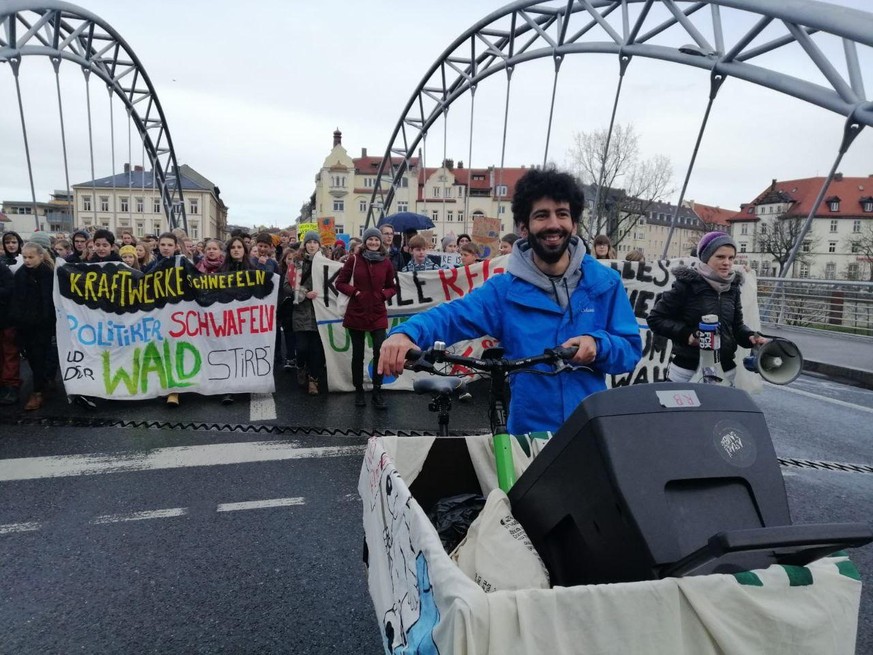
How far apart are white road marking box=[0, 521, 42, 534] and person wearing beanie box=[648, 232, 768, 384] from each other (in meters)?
4.65

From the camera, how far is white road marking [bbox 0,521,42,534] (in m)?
3.84

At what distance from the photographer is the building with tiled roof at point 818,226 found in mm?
42188

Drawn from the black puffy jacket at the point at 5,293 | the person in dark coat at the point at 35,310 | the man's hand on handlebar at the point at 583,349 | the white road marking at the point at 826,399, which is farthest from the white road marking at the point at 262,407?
the white road marking at the point at 826,399

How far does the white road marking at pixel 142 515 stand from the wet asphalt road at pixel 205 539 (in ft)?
0.06

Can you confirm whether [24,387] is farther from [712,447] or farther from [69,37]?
[69,37]

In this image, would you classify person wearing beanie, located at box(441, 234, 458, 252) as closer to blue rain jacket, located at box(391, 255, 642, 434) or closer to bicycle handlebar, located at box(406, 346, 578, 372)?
blue rain jacket, located at box(391, 255, 642, 434)

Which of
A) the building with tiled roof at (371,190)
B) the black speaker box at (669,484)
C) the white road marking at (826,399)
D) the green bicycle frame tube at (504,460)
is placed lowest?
the white road marking at (826,399)

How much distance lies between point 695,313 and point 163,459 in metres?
4.46

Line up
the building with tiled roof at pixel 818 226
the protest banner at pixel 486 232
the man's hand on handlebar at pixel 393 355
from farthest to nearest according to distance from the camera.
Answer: the building with tiled roof at pixel 818 226 < the protest banner at pixel 486 232 < the man's hand on handlebar at pixel 393 355

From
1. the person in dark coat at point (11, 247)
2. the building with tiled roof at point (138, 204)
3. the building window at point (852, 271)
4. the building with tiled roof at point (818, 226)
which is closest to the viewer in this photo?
the person in dark coat at point (11, 247)

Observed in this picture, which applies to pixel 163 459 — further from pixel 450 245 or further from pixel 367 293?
pixel 450 245

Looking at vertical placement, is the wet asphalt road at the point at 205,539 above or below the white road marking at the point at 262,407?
above

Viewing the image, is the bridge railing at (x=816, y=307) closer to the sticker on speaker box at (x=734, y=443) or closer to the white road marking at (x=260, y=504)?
the white road marking at (x=260, y=504)

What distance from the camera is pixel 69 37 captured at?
19078 millimetres
